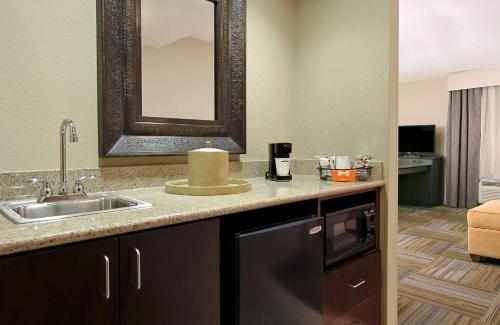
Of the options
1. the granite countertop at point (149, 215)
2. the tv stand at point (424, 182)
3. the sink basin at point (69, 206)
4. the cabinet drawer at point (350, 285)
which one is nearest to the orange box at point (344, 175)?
the granite countertop at point (149, 215)

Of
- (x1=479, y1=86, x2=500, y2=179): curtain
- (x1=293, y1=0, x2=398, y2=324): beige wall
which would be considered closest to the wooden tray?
(x1=293, y1=0, x2=398, y2=324): beige wall

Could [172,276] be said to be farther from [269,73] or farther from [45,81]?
[269,73]

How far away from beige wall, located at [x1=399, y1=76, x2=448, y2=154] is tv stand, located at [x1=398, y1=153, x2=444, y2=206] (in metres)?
0.47

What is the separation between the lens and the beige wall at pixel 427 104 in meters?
5.94

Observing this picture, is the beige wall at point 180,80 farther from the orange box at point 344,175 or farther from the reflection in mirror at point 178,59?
the orange box at point 344,175

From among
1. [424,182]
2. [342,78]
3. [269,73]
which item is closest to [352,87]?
[342,78]

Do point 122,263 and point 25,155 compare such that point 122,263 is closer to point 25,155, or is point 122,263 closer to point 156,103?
point 25,155

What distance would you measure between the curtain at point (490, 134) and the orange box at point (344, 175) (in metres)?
4.99

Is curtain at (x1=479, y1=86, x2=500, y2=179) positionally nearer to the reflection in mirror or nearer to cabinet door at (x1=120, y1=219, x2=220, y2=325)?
the reflection in mirror

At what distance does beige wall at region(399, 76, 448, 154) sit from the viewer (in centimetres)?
594

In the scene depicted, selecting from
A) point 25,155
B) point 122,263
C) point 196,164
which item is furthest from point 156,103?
point 122,263

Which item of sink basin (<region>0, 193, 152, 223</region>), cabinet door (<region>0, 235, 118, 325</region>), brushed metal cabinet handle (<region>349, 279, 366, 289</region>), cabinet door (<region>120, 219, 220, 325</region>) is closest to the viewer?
cabinet door (<region>0, 235, 118, 325</region>)

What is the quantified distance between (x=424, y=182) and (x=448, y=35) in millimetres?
2711

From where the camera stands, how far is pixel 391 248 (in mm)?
1804
